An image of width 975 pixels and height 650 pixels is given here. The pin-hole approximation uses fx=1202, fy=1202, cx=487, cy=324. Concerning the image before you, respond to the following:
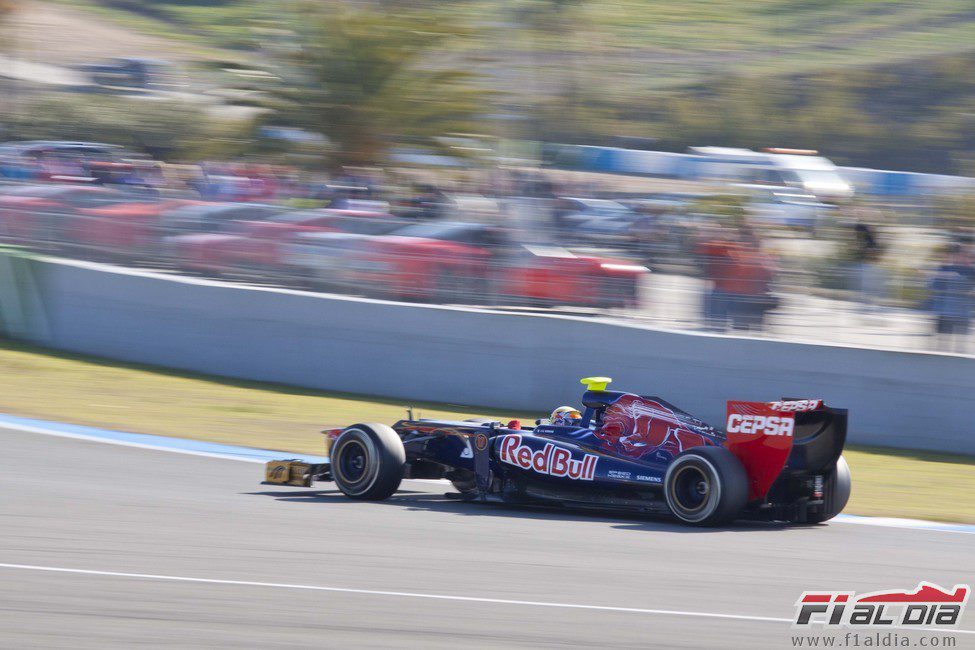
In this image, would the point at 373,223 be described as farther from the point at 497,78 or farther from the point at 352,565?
the point at 497,78

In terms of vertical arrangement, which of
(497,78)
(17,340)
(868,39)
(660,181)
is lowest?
(17,340)

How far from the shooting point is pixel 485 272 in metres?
15.8

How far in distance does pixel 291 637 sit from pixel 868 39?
83587mm

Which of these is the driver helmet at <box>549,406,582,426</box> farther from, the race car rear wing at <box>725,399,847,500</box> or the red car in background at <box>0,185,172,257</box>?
the red car in background at <box>0,185,172,257</box>

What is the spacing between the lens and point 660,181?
140 feet

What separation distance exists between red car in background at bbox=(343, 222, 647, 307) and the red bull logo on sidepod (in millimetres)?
6420

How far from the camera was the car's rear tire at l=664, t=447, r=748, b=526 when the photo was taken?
7730 mm

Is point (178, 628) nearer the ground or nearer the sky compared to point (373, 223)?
nearer the ground

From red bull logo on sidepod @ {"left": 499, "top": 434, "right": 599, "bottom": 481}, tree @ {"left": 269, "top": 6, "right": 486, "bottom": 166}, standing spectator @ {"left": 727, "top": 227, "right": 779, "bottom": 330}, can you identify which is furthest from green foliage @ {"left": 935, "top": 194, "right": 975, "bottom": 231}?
tree @ {"left": 269, "top": 6, "right": 486, "bottom": 166}

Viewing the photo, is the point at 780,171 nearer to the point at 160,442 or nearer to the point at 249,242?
the point at 249,242

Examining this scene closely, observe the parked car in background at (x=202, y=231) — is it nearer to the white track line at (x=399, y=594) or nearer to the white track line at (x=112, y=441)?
the white track line at (x=112, y=441)

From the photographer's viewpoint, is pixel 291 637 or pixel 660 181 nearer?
pixel 291 637

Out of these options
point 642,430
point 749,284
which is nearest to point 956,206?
point 749,284

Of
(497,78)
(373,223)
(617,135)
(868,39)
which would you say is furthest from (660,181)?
(868,39)
